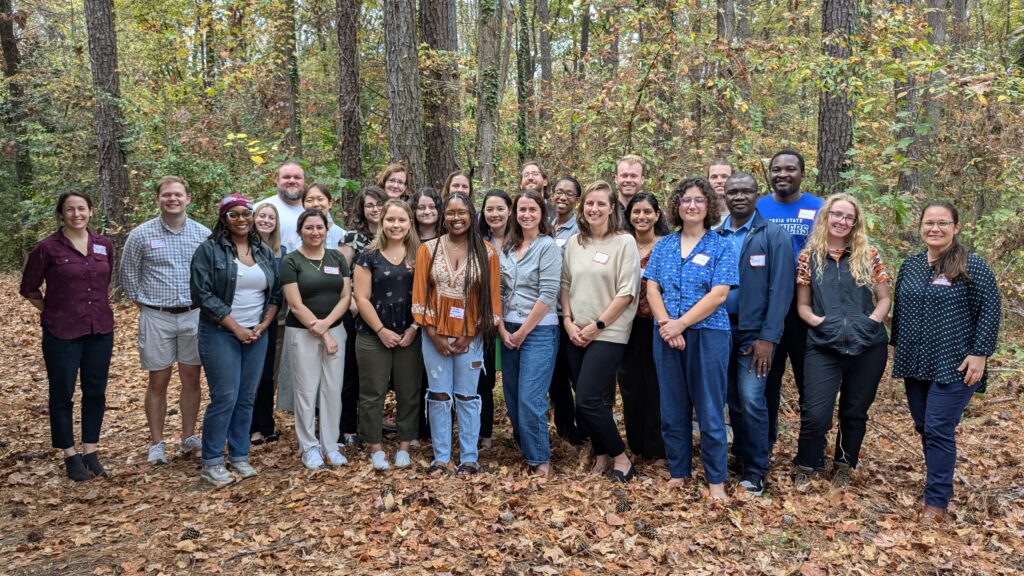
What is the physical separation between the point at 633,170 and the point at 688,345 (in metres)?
1.61

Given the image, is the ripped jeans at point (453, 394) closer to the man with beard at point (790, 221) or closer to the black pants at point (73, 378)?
the man with beard at point (790, 221)

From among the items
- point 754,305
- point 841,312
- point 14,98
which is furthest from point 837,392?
point 14,98

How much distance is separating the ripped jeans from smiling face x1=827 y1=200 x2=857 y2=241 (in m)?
2.61

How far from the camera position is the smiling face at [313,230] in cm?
499

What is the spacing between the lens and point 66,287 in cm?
493

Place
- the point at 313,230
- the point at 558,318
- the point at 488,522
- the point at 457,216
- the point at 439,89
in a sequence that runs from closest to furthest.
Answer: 1. the point at 488,522
2. the point at 457,216
3. the point at 313,230
4. the point at 558,318
5. the point at 439,89

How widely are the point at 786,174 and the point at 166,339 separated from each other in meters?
4.94

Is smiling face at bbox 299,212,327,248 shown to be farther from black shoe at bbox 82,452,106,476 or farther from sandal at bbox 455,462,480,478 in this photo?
black shoe at bbox 82,452,106,476

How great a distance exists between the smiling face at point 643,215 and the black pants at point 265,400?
3.07 m

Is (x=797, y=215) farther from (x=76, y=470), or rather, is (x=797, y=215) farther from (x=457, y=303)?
(x=76, y=470)

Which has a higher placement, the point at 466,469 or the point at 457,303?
the point at 457,303

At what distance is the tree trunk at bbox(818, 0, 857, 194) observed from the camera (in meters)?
7.77

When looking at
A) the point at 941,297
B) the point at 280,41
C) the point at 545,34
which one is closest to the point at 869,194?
the point at 941,297

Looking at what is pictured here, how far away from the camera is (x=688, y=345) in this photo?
4.55 m
